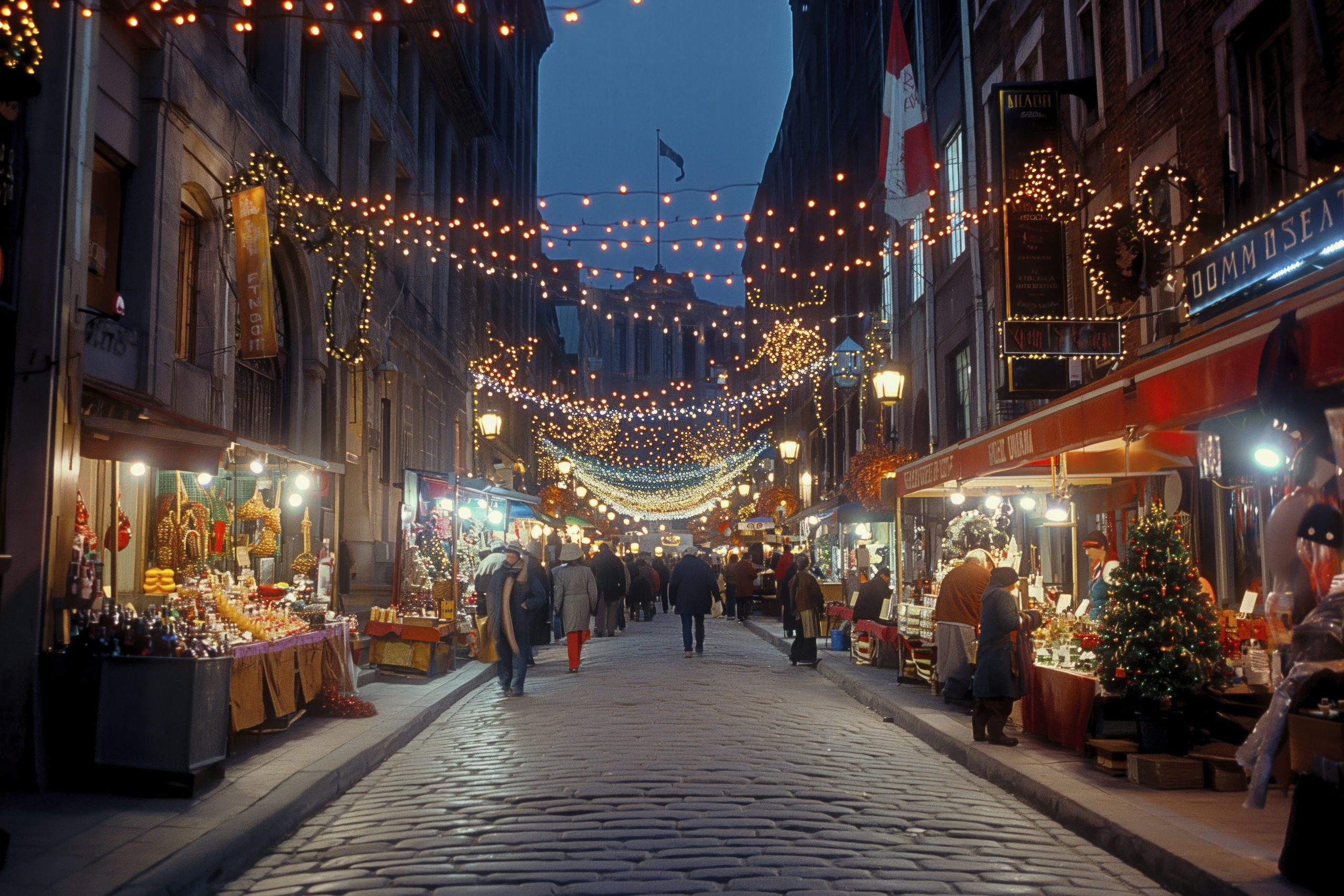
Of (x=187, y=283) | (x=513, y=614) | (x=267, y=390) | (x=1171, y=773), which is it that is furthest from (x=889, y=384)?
(x=1171, y=773)

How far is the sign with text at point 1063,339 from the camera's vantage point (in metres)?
13.5

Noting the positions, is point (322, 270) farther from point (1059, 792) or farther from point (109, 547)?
point (1059, 792)

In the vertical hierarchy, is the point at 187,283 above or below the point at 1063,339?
above

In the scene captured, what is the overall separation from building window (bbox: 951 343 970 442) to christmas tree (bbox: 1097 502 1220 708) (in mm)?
14937

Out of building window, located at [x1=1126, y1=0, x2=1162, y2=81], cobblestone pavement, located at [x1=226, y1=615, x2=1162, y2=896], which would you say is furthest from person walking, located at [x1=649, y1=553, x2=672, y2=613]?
cobblestone pavement, located at [x1=226, y1=615, x2=1162, y2=896]

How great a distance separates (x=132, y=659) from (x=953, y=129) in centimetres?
2000

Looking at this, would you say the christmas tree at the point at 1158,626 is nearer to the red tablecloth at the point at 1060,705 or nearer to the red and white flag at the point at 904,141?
the red tablecloth at the point at 1060,705

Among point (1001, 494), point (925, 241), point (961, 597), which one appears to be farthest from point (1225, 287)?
point (925, 241)

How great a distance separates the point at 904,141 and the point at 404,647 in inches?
518

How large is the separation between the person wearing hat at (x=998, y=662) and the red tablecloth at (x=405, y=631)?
8117mm

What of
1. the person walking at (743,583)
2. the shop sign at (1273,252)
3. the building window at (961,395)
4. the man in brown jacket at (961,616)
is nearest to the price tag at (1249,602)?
the shop sign at (1273,252)

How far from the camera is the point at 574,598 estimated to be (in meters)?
18.5

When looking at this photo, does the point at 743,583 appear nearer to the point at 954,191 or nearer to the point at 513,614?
the point at 954,191

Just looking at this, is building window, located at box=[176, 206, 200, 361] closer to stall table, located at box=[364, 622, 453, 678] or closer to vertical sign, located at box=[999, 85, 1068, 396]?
stall table, located at box=[364, 622, 453, 678]
